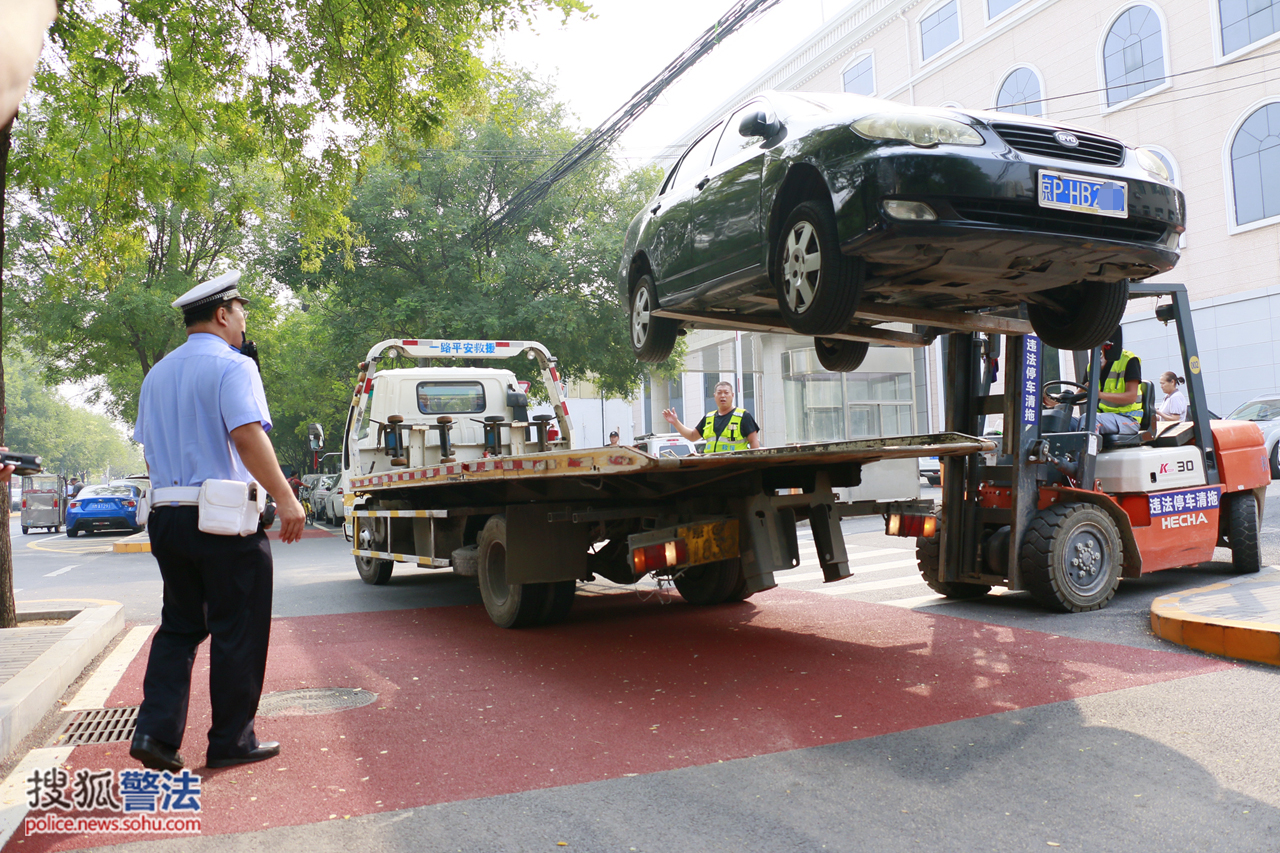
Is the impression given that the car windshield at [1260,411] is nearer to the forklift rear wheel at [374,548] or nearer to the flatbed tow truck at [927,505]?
the flatbed tow truck at [927,505]

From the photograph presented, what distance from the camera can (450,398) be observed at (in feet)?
32.6

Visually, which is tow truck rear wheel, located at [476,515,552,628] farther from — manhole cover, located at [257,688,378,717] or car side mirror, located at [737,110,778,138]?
car side mirror, located at [737,110,778,138]

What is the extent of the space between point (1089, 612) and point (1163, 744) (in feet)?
10.4

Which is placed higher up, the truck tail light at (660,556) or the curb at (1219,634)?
the truck tail light at (660,556)

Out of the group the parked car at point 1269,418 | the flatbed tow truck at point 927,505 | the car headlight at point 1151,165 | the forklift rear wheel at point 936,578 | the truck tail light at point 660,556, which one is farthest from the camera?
the parked car at point 1269,418

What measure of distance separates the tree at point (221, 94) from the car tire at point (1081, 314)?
5818 mm

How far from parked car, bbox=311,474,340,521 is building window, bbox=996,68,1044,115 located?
2054cm

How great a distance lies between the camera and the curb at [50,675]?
13.9 ft

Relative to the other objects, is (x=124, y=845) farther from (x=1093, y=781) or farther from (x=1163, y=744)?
(x=1163, y=744)

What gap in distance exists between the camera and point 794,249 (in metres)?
4.82

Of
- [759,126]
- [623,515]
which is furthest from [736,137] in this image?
[623,515]

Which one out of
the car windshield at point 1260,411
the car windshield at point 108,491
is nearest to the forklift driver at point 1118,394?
the car windshield at point 1260,411

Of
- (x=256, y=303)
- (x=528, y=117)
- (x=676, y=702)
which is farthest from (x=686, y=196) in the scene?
(x=256, y=303)

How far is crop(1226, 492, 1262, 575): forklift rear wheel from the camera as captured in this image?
7887 mm
